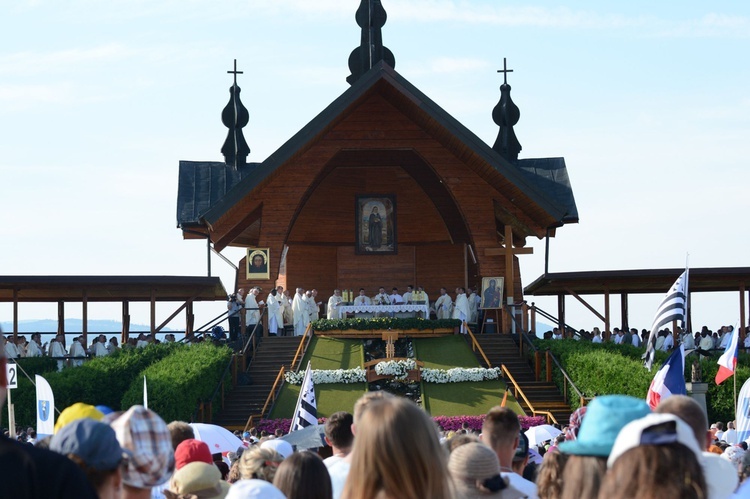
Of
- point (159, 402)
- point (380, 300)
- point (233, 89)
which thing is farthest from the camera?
point (233, 89)

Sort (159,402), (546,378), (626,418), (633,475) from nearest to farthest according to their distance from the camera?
(633,475) → (626,418) → (159,402) → (546,378)

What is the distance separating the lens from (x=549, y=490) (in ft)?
19.9

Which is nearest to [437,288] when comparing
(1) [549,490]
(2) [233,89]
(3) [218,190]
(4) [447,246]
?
(4) [447,246]

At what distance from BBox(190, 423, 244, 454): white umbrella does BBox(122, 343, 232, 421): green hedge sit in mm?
8584

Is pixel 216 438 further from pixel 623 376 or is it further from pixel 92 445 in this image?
pixel 623 376

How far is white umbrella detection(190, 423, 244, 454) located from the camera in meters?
13.3

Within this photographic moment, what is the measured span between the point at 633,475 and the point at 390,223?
106 ft

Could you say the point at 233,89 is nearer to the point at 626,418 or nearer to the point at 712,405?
the point at 712,405

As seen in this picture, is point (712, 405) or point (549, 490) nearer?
point (549, 490)

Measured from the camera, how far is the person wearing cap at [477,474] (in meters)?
5.99

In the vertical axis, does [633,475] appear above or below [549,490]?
above

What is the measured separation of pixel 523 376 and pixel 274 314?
7018mm

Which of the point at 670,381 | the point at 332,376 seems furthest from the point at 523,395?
the point at 670,381

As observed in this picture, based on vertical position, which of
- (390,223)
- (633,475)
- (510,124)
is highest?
(510,124)
